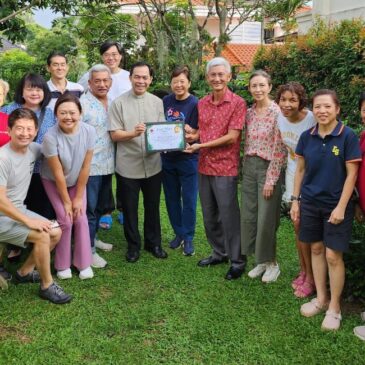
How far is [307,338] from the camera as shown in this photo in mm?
3373

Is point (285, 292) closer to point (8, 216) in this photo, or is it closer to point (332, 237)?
point (332, 237)

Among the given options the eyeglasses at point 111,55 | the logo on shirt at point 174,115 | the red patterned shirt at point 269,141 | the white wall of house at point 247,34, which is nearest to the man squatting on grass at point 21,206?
the logo on shirt at point 174,115

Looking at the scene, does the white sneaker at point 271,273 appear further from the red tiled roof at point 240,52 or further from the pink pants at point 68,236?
the red tiled roof at point 240,52

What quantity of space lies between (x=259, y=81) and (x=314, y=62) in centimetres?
393

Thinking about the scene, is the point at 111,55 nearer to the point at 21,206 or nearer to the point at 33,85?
the point at 33,85

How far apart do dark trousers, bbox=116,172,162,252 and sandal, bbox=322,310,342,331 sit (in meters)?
2.00

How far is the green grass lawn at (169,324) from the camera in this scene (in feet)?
10.5

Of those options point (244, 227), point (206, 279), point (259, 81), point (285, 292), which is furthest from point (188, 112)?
point (285, 292)

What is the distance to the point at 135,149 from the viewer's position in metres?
4.58

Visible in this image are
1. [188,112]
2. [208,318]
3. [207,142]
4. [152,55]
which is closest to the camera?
[208,318]

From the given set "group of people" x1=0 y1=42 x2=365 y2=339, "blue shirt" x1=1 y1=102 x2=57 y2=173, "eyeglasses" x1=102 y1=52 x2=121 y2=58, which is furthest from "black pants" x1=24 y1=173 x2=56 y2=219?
"eyeglasses" x1=102 y1=52 x2=121 y2=58

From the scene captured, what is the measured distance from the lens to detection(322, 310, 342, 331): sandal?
3.46m

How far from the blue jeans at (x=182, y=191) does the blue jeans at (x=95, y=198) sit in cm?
61

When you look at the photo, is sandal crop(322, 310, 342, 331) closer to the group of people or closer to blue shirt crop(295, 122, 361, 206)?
the group of people
